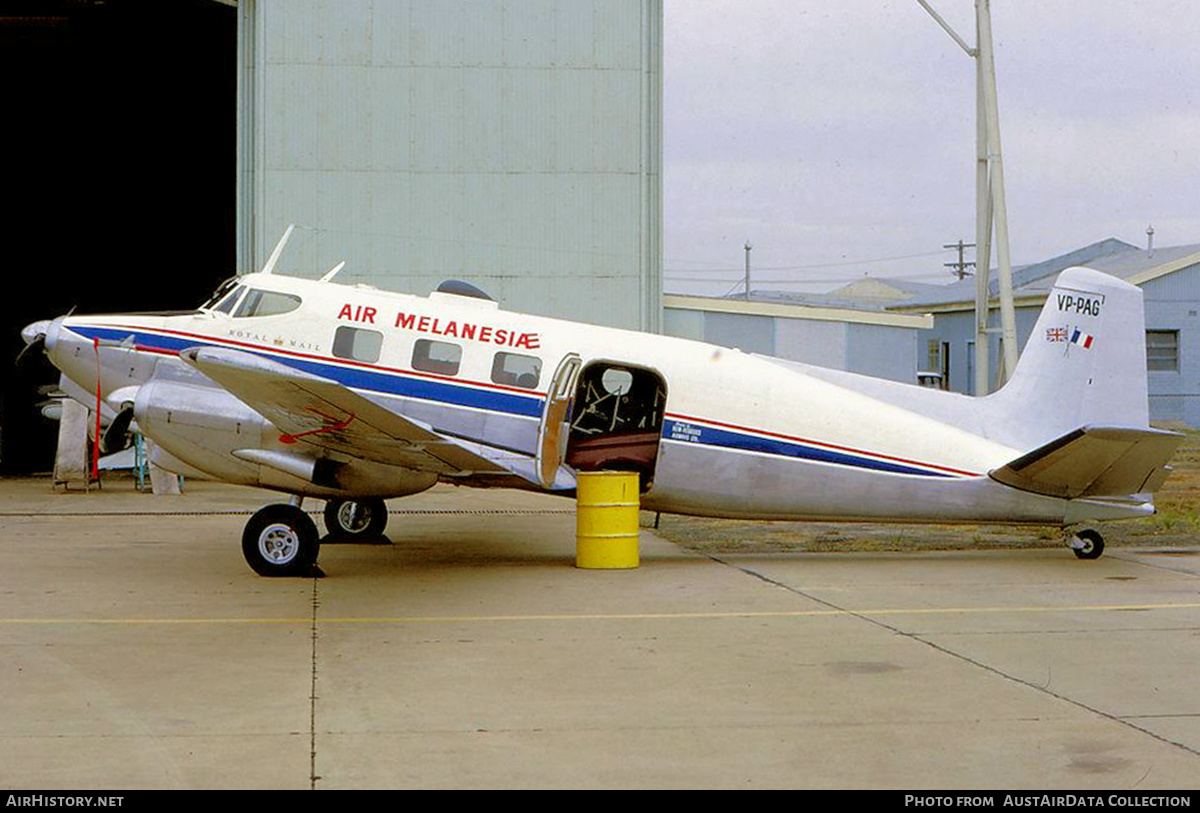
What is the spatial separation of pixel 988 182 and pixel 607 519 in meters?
9.69

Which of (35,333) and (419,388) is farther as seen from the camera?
(35,333)

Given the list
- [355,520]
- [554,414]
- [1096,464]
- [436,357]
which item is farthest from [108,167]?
[1096,464]

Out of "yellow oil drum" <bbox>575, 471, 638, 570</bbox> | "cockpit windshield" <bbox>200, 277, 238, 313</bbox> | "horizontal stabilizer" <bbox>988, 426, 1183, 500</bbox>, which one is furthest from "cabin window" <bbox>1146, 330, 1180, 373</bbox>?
"cockpit windshield" <bbox>200, 277, 238, 313</bbox>

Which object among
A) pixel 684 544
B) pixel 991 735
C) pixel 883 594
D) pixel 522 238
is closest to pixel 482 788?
pixel 991 735

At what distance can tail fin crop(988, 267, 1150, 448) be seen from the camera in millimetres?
14688

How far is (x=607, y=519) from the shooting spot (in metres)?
14.6

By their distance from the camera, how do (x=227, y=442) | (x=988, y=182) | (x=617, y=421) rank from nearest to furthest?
(x=227, y=442), (x=617, y=421), (x=988, y=182)

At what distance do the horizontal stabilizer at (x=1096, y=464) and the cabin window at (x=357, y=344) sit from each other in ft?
21.3

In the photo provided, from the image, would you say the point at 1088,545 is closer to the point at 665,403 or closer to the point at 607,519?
the point at 665,403

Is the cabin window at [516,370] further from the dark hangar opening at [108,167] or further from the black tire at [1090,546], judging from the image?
the dark hangar opening at [108,167]

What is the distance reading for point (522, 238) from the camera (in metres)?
25.3

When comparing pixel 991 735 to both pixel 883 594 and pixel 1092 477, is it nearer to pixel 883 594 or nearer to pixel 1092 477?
pixel 883 594

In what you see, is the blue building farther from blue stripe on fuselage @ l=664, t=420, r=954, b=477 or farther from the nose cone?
the nose cone

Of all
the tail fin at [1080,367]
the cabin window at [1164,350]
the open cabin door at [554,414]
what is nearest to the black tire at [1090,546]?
the tail fin at [1080,367]
